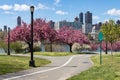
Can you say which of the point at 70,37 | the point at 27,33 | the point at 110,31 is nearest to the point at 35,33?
the point at 27,33

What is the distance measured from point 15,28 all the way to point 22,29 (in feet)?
6.62

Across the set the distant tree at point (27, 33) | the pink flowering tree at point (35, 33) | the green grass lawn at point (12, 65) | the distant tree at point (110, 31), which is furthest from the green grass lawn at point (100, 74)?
the pink flowering tree at point (35, 33)

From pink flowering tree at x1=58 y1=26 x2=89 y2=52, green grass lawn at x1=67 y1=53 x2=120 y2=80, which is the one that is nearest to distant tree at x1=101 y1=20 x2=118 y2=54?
pink flowering tree at x1=58 y1=26 x2=89 y2=52

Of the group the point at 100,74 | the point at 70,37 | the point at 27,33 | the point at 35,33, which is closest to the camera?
the point at 100,74

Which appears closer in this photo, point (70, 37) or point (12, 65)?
point (12, 65)

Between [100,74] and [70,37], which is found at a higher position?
[70,37]

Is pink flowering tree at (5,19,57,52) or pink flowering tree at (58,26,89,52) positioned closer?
pink flowering tree at (5,19,57,52)

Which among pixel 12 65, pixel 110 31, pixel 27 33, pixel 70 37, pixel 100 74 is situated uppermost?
pixel 27 33

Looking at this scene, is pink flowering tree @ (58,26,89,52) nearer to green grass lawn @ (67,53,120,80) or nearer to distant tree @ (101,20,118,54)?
distant tree @ (101,20,118,54)

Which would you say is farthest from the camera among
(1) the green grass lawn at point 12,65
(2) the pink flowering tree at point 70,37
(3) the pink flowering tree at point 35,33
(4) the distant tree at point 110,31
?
(2) the pink flowering tree at point 70,37

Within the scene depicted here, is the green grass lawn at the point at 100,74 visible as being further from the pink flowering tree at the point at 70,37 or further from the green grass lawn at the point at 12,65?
the pink flowering tree at the point at 70,37

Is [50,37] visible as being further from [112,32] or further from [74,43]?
[112,32]

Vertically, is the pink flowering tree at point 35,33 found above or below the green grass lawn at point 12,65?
above

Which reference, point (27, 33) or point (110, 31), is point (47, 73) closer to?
point (110, 31)
